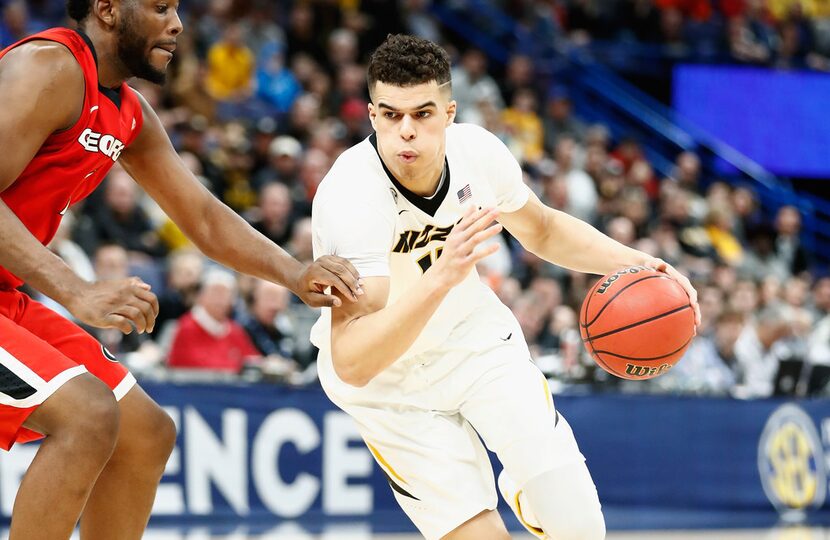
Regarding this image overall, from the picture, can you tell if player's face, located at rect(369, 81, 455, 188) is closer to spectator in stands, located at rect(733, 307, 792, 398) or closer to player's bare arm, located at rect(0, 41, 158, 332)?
player's bare arm, located at rect(0, 41, 158, 332)

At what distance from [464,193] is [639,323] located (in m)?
0.85

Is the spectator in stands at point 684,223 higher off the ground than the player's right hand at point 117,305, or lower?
lower

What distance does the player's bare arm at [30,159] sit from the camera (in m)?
3.57

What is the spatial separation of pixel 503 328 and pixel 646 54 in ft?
41.9

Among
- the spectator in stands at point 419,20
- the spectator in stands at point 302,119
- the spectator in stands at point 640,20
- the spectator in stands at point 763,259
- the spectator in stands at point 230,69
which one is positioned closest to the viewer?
the spectator in stands at point 302,119

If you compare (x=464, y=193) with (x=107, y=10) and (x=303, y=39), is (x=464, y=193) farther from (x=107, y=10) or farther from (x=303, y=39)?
(x=303, y=39)

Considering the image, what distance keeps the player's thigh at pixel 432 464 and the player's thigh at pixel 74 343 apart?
3.12ft

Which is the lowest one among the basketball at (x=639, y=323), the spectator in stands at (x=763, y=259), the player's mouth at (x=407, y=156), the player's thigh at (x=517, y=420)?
the spectator in stands at (x=763, y=259)

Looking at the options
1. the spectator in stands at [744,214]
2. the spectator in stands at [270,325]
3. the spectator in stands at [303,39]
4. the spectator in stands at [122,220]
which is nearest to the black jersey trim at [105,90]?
the spectator in stands at [270,325]

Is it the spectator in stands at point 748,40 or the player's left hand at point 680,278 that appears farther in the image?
the spectator in stands at point 748,40

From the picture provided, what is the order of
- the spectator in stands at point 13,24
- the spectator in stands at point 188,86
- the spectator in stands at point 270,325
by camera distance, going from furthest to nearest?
the spectator in stands at point 188,86, the spectator in stands at point 13,24, the spectator in stands at point 270,325

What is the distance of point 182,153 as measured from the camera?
10.6 metres

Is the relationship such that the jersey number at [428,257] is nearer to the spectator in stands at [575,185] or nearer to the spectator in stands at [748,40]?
the spectator in stands at [575,185]

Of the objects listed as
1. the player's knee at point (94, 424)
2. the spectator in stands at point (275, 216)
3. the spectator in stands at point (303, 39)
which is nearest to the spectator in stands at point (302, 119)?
the spectator in stands at point (303, 39)
